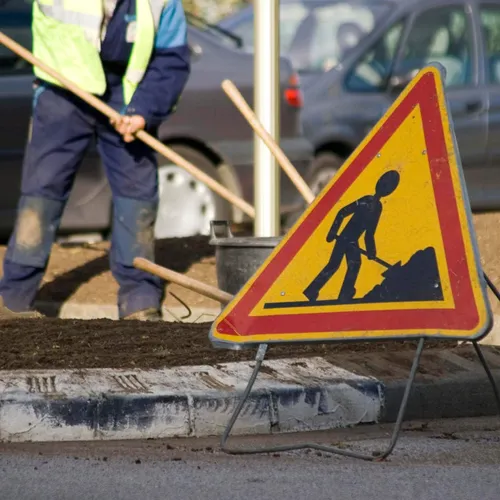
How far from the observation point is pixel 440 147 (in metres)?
5.08

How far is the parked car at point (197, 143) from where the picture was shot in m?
10.1

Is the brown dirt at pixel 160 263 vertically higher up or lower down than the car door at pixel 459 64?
lower down

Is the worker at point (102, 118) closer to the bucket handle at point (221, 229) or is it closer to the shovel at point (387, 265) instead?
the bucket handle at point (221, 229)

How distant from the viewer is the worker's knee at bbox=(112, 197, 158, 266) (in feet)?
26.2

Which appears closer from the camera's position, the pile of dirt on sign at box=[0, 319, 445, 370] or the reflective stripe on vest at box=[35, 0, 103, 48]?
the pile of dirt on sign at box=[0, 319, 445, 370]

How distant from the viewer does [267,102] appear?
7789mm

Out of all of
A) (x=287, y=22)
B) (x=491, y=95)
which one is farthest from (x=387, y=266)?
(x=287, y=22)

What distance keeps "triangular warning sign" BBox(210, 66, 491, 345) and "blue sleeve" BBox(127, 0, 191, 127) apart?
8.82ft

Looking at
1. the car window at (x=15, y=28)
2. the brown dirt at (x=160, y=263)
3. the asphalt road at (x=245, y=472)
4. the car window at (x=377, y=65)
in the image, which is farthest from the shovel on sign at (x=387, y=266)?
the car window at (x=377, y=65)

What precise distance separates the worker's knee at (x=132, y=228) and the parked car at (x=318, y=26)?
5143 millimetres

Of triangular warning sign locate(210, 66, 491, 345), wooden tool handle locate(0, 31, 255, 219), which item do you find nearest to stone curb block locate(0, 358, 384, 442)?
triangular warning sign locate(210, 66, 491, 345)

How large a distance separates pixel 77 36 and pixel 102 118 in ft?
1.49

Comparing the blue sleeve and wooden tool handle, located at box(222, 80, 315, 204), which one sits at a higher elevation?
the blue sleeve

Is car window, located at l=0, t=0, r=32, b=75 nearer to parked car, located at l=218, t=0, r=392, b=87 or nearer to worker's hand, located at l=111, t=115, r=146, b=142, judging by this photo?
worker's hand, located at l=111, t=115, r=146, b=142
